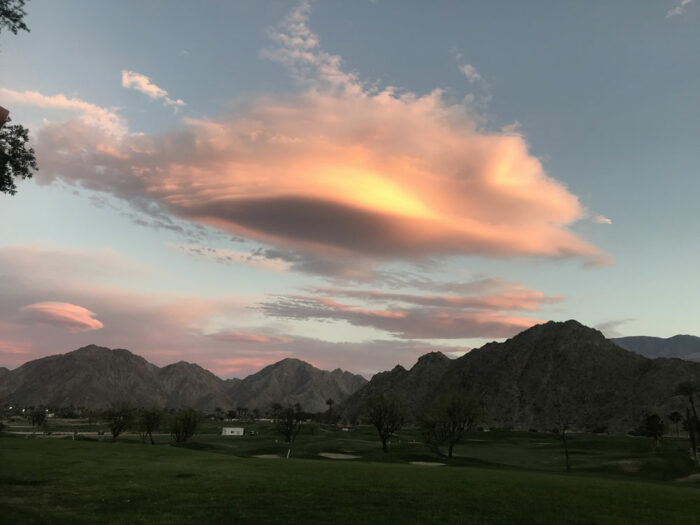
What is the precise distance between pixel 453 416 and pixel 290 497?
60.6 m

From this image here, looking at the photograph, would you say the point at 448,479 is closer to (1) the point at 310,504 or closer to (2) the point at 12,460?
(1) the point at 310,504

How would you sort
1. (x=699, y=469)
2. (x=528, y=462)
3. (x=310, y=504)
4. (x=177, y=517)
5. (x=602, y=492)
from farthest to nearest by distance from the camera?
(x=528, y=462), (x=699, y=469), (x=602, y=492), (x=310, y=504), (x=177, y=517)

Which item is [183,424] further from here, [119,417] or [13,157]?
[13,157]

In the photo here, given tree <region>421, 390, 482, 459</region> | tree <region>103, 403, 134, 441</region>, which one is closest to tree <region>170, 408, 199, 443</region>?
tree <region>103, 403, 134, 441</region>

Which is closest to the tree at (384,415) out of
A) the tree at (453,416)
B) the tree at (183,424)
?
the tree at (453,416)

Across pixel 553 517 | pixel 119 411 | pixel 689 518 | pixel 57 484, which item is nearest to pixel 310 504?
pixel 553 517

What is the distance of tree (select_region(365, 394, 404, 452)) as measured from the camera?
9000cm

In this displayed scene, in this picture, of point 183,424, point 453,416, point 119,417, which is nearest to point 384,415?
point 453,416

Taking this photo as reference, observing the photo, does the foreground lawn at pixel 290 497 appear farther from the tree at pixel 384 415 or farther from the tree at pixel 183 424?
the tree at pixel 183 424

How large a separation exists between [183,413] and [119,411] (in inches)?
1062

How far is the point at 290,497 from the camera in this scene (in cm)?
2734

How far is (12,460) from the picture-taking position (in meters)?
38.6

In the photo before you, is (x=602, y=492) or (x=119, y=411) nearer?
(x=602, y=492)

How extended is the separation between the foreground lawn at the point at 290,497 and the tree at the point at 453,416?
42.2 meters
